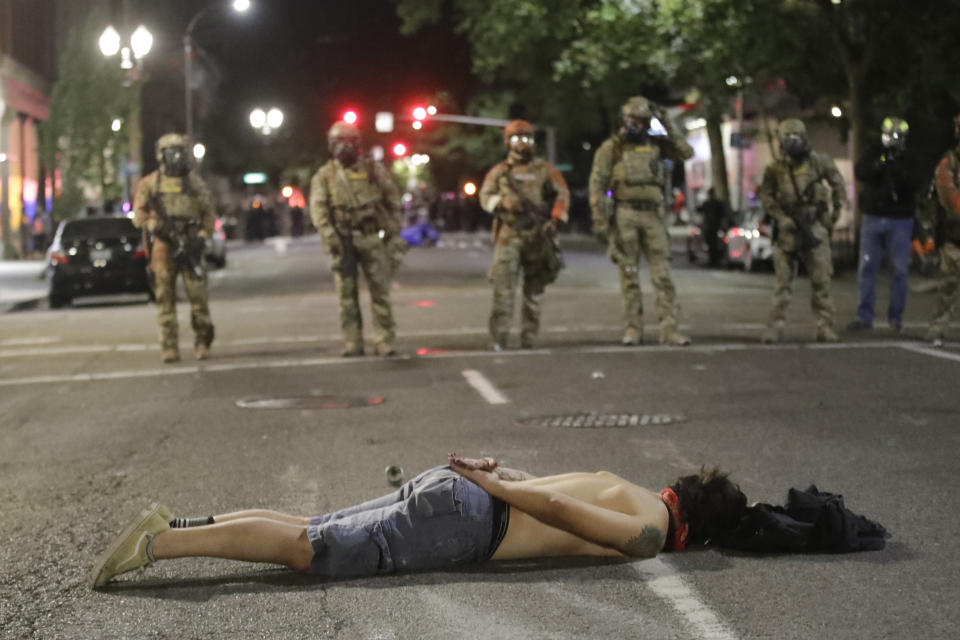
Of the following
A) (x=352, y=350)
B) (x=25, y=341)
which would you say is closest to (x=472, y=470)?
(x=352, y=350)

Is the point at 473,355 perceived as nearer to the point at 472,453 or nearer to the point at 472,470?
the point at 472,453

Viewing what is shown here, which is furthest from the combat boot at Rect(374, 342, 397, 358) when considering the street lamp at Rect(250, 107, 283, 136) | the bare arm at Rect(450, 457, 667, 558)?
the street lamp at Rect(250, 107, 283, 136)

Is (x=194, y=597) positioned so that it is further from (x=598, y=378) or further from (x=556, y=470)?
(x=598, y=378)

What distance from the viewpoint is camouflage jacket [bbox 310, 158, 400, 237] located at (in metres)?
14.5

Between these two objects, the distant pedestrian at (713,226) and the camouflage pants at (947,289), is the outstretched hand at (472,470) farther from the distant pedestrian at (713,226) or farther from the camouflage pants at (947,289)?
the distant pedestrian at (713,226)

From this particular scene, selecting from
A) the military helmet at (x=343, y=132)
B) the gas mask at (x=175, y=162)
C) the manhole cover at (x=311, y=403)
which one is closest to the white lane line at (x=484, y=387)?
the manhole cover at (x=311, y=403)

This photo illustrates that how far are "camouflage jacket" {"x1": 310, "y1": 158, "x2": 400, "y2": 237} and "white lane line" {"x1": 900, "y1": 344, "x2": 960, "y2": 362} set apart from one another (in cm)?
498

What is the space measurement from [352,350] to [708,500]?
29.7 ft

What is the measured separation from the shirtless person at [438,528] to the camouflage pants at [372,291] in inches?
348

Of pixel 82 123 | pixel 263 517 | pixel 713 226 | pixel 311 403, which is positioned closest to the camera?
pixel 263 517

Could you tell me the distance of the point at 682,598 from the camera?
5457mm

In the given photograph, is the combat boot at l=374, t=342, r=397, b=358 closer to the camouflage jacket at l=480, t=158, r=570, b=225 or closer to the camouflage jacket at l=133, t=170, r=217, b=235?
the camouflage jacket at l=480, t=158, r=570, b=225

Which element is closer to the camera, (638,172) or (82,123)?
(638,172)

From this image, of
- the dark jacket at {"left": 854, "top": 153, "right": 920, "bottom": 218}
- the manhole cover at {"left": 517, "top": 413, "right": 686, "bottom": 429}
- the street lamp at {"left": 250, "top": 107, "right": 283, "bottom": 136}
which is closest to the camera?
the manhole cover at {"left": 517, "top": 413, "right": 686, "bottom": 429}
